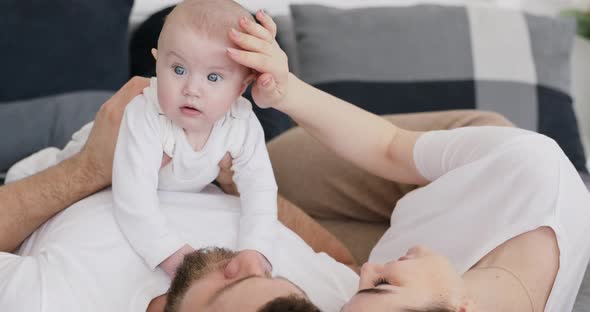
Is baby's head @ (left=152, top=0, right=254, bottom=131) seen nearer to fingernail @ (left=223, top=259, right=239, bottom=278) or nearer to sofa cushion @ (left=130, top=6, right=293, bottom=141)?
fingernail @ (left=223, top=259, right=239, bottom=278)

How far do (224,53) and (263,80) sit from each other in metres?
0.10

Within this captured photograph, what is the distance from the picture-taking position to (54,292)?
1103mm

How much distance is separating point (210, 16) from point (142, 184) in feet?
1.02

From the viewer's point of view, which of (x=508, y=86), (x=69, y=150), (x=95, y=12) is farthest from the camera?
(x=508, y=86)

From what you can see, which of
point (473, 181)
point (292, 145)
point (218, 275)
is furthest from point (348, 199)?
point (218, 275)

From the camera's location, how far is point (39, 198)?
1.36m

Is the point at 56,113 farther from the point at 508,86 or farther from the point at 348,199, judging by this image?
the point at 508,86

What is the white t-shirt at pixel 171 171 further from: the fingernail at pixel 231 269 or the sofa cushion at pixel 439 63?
the sofa cushion at pixel 439 63

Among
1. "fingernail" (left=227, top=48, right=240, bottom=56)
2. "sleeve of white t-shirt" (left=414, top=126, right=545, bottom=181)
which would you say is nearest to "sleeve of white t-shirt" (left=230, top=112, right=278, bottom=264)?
"fingernail" (left=227, top=48, right=240, bottom=56)

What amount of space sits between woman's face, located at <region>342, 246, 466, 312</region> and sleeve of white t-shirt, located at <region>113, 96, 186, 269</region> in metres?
0.36

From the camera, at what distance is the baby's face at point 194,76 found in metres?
1.05

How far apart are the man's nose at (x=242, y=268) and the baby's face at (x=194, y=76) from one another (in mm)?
233

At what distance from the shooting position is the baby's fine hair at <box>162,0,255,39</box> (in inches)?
41.4

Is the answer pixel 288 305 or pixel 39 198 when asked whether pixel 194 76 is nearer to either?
pixel 288 305
